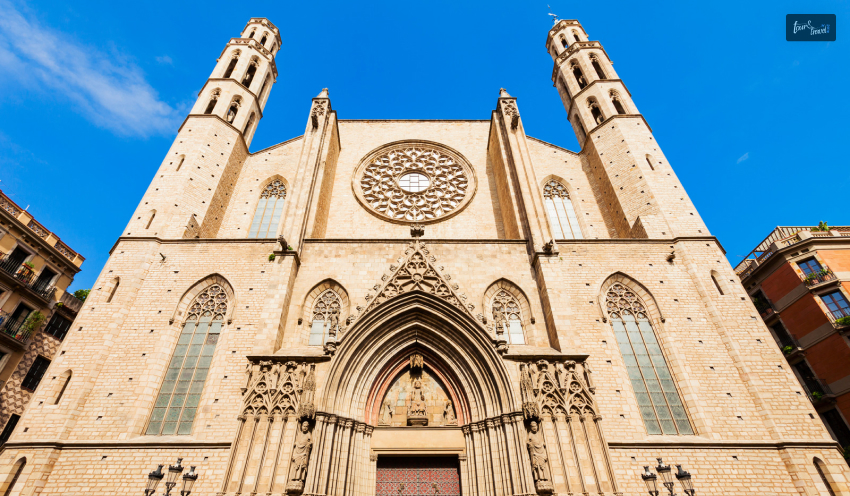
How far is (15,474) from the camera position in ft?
30.4

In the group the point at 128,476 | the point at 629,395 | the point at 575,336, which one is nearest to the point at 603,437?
the point at 629,395

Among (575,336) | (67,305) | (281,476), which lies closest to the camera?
(281,476)

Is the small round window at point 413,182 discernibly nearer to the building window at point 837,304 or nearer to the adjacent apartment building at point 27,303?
the adjacent apartment building at point 27,303

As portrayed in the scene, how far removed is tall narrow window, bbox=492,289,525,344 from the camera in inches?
467

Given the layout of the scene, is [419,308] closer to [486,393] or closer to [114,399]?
[486,393]

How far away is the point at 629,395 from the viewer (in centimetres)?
1065

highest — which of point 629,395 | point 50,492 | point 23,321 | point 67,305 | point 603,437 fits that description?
point 67,305

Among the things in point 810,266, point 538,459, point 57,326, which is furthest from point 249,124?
point 810,266

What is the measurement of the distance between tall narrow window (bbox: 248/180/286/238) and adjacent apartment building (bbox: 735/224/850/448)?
2159cm

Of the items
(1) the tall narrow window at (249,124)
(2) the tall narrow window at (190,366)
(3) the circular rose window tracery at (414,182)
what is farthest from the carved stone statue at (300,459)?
(1) the tall narrow window at (249,124)

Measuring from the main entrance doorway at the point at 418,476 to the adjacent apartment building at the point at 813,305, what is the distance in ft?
50.9

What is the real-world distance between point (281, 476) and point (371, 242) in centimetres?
687

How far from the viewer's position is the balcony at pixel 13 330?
15945 mm

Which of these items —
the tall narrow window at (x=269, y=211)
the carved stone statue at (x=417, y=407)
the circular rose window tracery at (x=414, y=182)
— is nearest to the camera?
the carved stone statue at (x=417, y=407)
